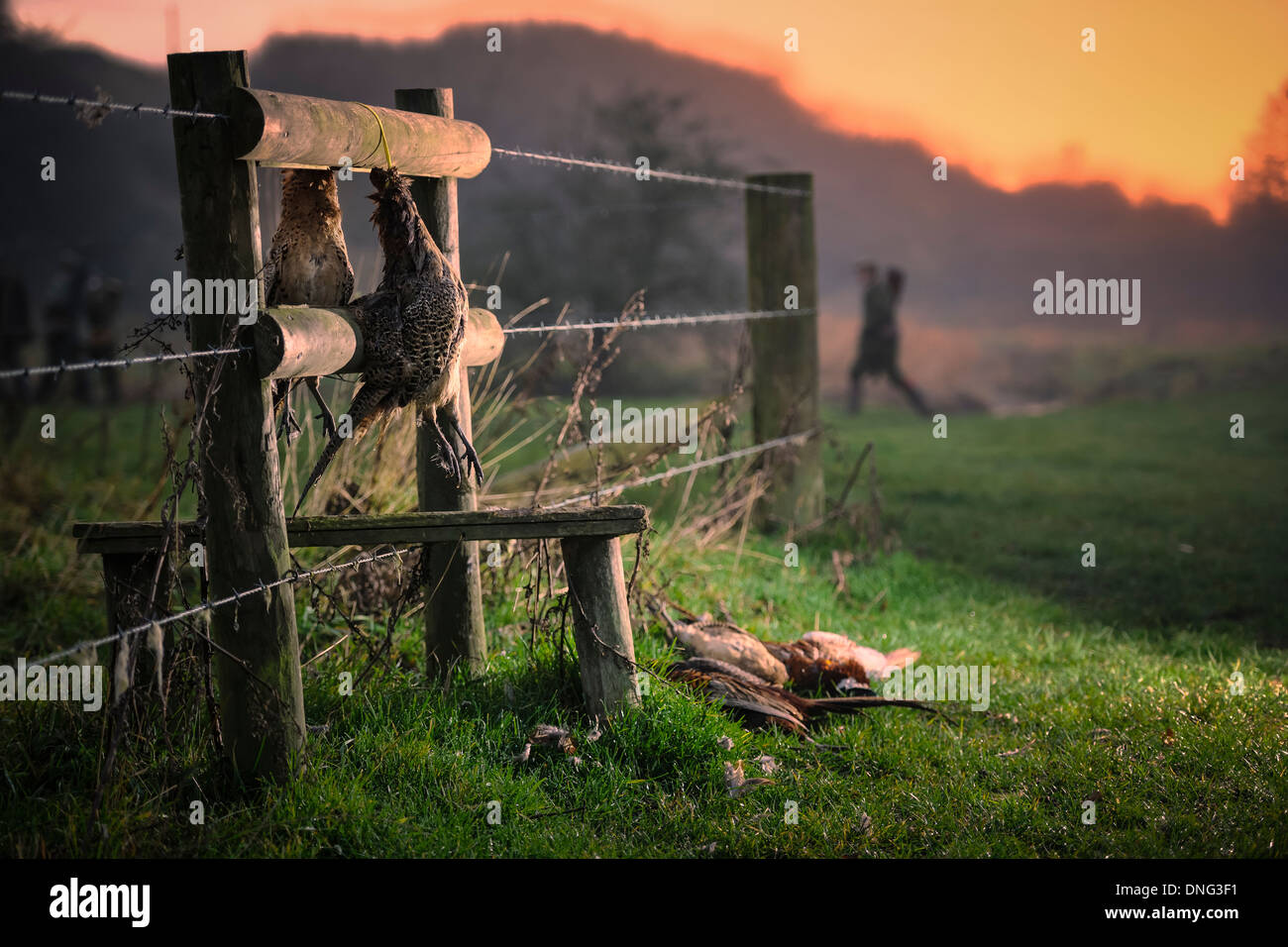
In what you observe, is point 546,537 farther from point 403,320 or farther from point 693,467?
point 693,467

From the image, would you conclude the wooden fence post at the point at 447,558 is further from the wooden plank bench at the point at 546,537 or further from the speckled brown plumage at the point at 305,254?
the speckled brown plumage at the point at 305,254

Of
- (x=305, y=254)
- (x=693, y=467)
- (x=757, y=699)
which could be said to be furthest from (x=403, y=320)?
(x=693, y=467)

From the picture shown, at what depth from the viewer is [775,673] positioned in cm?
394

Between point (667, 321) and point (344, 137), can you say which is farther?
point (667, 321)

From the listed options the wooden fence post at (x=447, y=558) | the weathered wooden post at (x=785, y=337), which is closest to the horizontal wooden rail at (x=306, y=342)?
the wooden fence post at (x=447, y=558)

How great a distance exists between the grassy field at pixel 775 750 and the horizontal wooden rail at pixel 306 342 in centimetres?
103

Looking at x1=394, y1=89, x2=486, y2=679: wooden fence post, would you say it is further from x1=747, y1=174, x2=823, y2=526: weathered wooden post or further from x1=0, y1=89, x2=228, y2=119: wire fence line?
x1=747, y1=174, x2=823, y2=526: weathered wooden post

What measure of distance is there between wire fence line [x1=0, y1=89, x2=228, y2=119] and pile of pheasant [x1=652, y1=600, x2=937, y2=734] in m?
2.19

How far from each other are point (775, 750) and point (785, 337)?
3.32 metres

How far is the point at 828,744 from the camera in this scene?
355 cm

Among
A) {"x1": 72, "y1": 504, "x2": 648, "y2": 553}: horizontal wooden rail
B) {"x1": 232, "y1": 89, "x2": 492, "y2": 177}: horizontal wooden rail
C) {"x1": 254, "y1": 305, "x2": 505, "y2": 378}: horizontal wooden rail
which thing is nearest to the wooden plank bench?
{"x1": 72, "y1": 504, "x2": 648, "y2": 553}: horizontal wooden rail
